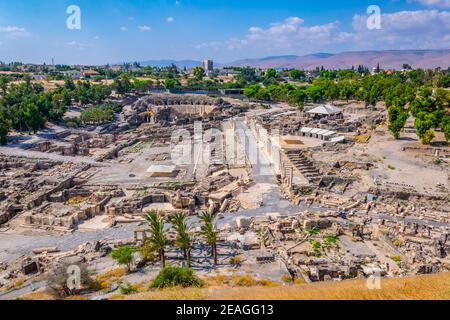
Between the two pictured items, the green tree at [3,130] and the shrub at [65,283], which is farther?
the green tree at [3,130]

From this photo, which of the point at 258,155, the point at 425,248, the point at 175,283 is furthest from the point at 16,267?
the point at 258,155

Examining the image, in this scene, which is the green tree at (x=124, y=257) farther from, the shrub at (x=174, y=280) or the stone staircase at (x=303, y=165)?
the stone staircase at (x=303, y=165)

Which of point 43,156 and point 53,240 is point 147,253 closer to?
point 53,240

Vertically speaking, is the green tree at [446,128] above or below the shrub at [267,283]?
above

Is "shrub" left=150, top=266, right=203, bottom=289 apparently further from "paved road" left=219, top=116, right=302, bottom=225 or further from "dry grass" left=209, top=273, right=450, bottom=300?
"paved road" left=219, top=116, right=302, bottom=225

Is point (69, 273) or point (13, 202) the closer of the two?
point (69, 273)

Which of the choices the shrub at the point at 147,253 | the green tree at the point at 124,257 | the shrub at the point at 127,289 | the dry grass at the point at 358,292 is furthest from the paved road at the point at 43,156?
the dry grass at the point at 358,292

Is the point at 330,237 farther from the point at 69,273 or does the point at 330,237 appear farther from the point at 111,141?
the point at 111,141
